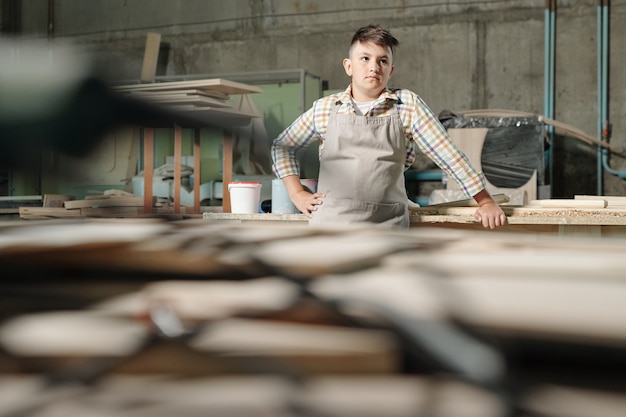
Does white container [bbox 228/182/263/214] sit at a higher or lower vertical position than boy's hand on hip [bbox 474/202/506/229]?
higher

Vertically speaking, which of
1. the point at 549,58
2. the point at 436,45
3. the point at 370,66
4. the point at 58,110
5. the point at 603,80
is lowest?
the point at 58,110

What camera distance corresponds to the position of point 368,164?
76.5 inches

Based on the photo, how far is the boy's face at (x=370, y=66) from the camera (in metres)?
1.89

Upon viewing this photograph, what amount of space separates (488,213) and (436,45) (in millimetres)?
3825

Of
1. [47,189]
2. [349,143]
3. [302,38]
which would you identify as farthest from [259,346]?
[302,38]

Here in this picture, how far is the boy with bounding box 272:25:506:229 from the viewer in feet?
6.25

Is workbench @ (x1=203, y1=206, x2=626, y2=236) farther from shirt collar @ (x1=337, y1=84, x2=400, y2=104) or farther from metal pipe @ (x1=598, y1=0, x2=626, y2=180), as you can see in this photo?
metal pipe @ (x1=598, y1=0, x2=626, y2=180)

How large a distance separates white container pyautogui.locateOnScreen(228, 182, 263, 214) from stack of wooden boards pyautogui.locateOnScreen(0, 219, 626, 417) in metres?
2.19

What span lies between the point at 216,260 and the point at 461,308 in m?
0.12

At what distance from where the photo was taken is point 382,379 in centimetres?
24

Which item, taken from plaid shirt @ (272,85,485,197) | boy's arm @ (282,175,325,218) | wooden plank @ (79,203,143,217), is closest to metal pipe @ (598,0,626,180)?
plaid shirt @ (272,85,485,197)

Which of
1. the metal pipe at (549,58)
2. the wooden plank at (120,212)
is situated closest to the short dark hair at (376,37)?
the wooden plank at (120,212)

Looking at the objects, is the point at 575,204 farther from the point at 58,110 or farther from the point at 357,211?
the point at 58,110

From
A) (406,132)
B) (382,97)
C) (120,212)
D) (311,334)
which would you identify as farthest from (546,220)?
(311,334)
